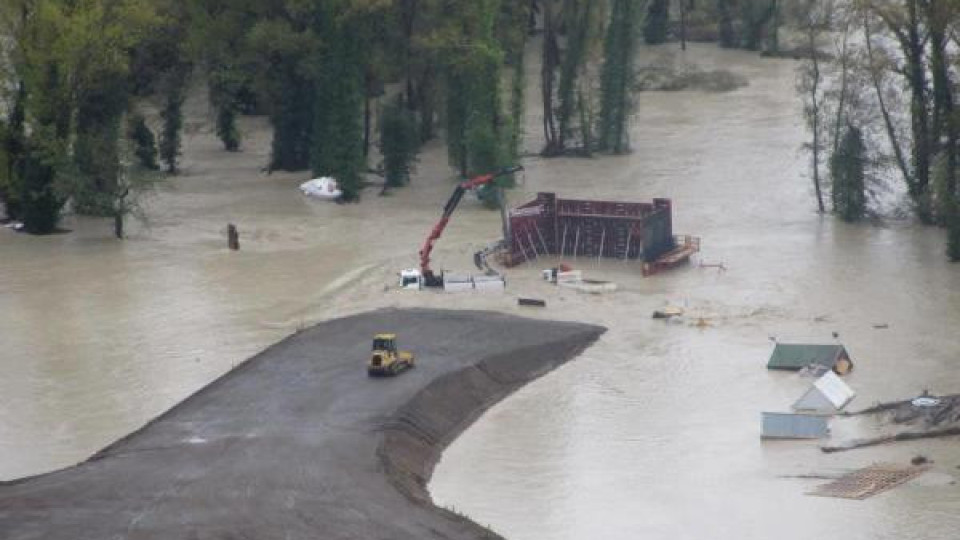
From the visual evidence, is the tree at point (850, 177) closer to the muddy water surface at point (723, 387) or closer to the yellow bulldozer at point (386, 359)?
the muddy water surface at point (723, 387)

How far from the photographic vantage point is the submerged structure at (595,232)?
55312mm

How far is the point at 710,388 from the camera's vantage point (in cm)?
4322

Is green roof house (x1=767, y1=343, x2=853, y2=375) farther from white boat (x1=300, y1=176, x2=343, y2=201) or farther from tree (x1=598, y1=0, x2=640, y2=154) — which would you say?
tree (x1=598, y1=0, x2=640, y2=154)

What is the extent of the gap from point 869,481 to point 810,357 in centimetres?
842

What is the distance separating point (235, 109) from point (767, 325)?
32.6m

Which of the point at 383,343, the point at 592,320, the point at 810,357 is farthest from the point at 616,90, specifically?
the point at 383,343

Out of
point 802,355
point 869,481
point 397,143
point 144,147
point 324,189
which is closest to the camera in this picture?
point 869,481

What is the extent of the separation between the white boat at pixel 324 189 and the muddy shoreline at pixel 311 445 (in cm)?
1714

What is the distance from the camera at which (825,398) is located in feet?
135

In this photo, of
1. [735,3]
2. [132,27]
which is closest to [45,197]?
[132,27]

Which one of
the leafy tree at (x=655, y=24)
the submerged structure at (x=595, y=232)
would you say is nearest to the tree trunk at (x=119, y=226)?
the submerged structure at (x=595, y=232)

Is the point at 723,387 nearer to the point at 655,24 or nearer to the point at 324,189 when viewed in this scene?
the point at 324,189

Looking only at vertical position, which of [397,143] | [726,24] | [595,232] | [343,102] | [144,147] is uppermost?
[726,24]

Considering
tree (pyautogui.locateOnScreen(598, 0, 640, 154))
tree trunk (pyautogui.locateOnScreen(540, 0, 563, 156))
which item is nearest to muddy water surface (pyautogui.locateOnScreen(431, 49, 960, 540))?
tree trunk (pyautogui.locateOnScreen(540, 0, 563, 156))
